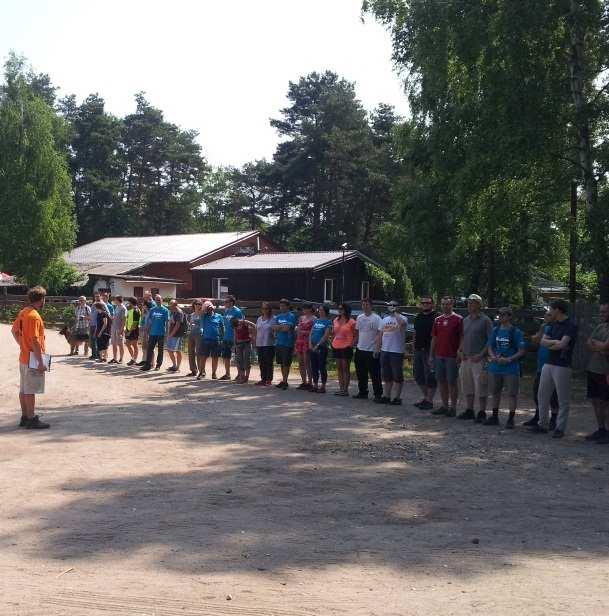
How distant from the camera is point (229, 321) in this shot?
17.0 m

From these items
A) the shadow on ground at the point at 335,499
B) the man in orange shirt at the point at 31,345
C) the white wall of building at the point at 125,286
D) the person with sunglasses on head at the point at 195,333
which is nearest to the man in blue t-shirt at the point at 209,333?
the person with sunglasses on head at the point at 195,333

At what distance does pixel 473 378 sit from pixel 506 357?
73 centimetres

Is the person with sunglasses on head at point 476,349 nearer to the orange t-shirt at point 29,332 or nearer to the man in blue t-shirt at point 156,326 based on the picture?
the orange t-shirt at point 29,332

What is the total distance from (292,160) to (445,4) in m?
41.5

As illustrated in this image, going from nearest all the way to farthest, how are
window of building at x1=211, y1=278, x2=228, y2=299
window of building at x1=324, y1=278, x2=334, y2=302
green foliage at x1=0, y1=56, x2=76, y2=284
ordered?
green foliage at x1=0, y1=56, x2=76, y2=284 → window of building at x1=324, y1=278, x2=334, y2=302 → window of building at x1=211, y1=278, x2=228, y2=299

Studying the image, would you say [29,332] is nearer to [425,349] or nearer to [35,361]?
[35,361]

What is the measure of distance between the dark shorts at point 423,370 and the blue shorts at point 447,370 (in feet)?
Answer: 1.97

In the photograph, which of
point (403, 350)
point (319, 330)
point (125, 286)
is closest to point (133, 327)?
point (319, 330)

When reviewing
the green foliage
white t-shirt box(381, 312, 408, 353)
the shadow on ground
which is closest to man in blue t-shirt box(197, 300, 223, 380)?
white t-shirt box(381, 312, 408, 353)

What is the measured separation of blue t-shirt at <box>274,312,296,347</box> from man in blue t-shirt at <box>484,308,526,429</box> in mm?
5033

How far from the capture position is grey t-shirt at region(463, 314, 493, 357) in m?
12.1

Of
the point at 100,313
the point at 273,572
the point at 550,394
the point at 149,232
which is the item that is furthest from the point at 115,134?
the point at 273,572

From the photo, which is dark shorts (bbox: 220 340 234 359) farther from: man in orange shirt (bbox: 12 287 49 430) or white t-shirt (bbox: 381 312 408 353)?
man in orange shirt (bbox: 12 287 49 430)

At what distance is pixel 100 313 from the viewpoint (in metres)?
21.0
